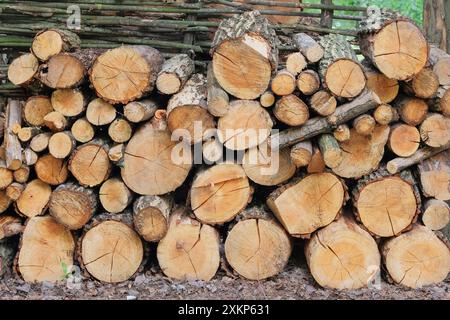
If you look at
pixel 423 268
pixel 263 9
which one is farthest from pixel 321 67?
pixel 423 268

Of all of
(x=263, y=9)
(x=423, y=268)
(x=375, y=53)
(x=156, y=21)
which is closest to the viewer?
(x=375, y=53)

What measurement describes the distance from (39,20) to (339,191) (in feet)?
7.43

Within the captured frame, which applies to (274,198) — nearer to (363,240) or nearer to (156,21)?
(363,240)

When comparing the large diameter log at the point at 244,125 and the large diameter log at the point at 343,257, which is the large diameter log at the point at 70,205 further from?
the large diameter log at the point at 343,257

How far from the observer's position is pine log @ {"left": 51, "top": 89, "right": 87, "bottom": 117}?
12.8ft

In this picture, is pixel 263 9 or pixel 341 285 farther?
pixel 263 9

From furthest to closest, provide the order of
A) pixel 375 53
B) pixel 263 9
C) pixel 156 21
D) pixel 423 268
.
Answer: pixel 263 9 → pixel 156 21 → pixel 423 268 → pixel 375 53

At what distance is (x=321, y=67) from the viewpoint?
3.71m

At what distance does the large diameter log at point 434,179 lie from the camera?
12.9 feet

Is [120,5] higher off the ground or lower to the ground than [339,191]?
higher

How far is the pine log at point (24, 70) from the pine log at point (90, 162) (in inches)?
21.3

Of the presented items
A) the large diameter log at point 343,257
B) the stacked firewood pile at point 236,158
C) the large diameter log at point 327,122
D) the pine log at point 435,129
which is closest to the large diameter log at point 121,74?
the stacked firewood pile at point 236,158

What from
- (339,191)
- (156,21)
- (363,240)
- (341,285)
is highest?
(156,21)

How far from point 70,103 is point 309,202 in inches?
61.5
